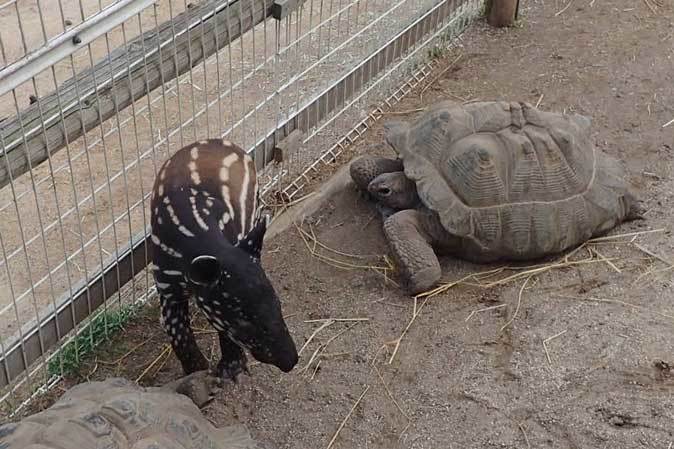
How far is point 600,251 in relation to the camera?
4.23 meters

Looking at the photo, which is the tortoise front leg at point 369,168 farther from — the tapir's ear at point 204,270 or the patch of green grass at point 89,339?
the tapir's ear at point 204,270

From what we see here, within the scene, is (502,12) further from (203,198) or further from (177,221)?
(177,221)

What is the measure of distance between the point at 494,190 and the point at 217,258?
60.7 inches

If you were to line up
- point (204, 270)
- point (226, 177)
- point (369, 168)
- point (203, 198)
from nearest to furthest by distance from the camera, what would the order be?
point (204, 270) → point (203, 198) → point (226, 177) → point (369, 168)

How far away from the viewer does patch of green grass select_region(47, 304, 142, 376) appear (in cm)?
366

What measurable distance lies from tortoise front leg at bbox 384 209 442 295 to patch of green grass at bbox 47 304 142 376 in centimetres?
118

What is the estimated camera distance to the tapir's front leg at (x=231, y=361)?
348 cm

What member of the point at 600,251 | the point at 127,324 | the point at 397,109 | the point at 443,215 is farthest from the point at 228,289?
the point at 397,109

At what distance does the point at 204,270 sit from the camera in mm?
2918

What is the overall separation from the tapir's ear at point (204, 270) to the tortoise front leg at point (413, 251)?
128 centimetres

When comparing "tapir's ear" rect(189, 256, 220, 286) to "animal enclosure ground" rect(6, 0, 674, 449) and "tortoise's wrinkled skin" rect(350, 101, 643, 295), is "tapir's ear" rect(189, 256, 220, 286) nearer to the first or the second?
"animal enclosure ground" rect(6, 0, 674, 449)

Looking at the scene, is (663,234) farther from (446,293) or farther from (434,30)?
(434,30)

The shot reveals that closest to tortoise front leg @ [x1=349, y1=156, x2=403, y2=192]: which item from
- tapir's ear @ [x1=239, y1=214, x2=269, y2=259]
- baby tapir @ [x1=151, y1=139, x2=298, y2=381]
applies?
baby tapir @ [x1=151, y1=139, x2=298, y2=381]

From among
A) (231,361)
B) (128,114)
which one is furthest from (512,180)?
(128,114)
